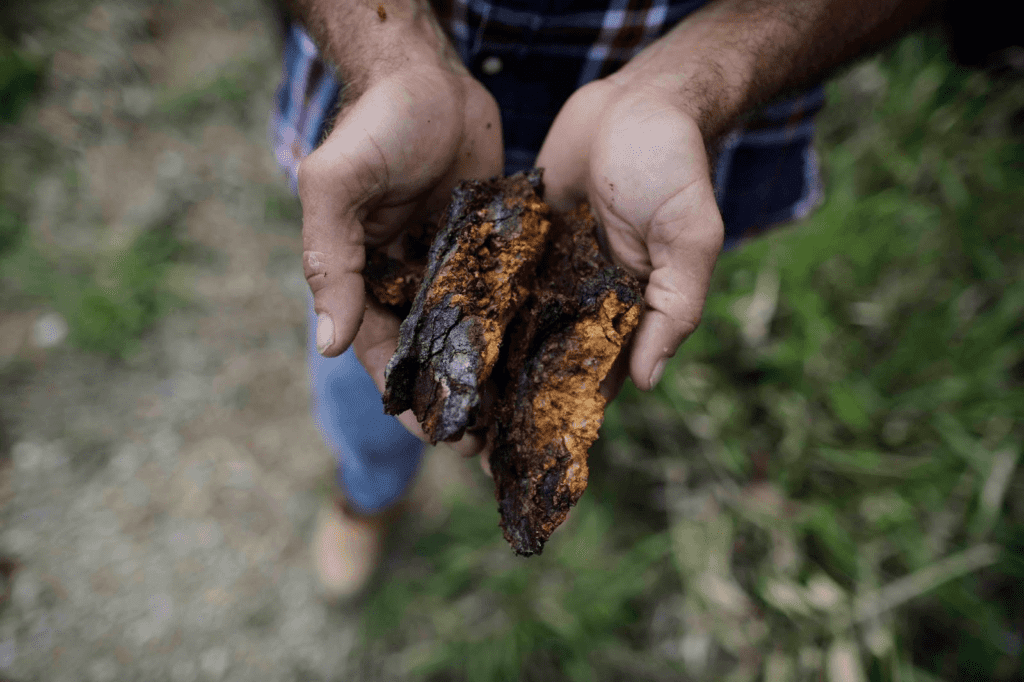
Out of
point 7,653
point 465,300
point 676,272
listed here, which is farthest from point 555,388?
point 7,653

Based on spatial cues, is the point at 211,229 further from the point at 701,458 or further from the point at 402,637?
the point at 701,458

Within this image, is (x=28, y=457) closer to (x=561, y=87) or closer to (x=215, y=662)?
(x=215, y=662)

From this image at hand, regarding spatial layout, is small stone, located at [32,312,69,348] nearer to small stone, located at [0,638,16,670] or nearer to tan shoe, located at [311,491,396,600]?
small stone, located at [0,638,16,670]

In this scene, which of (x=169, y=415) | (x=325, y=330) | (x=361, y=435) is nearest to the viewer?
(x=325, y=330)

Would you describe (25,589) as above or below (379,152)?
below

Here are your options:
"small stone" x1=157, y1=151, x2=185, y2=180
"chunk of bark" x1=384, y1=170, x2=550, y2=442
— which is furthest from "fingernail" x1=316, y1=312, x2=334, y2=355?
"small stone" x1=157, y1=151, x2=185, y2=180

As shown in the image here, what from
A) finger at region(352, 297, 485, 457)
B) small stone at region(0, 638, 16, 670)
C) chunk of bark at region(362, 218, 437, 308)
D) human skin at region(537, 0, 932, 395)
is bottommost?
small stone at region(0, 638, 16, 670)

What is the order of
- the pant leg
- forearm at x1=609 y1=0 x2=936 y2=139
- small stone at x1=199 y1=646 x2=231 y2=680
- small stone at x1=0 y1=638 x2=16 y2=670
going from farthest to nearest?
small stone at x1=199 y1=646 x2=231 y2=680, small stone at x1=0 y1=638 x2=16 y2=670, the pant leg, forearm at x1=609 y1=0 x2=936 y2=139
